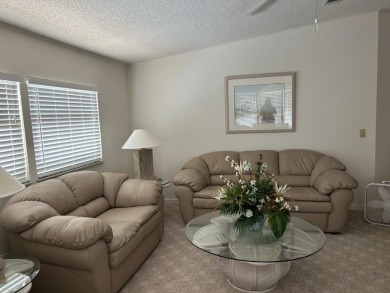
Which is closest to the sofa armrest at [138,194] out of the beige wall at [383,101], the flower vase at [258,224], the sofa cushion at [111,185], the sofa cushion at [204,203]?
the sofa cushion at [111,185]

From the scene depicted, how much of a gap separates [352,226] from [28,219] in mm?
3560

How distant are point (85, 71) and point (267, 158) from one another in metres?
2.76

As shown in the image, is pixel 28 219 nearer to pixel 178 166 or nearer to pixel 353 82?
pixel 178 166

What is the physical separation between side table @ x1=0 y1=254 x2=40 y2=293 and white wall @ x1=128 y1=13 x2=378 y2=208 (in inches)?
112

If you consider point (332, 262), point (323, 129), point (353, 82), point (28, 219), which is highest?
point (353, 82)

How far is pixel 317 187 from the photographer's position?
3.37 m

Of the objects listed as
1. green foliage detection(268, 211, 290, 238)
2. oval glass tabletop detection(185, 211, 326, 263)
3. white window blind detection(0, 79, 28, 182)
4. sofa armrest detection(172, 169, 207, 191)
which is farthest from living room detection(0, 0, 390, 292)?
green foliage detection(268, 211, 290, 238)

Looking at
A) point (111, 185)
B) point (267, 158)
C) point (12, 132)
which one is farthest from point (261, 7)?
point (12, 132)

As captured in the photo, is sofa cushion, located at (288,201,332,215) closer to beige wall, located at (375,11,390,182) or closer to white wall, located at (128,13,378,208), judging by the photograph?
white wall, located at (128,13,378,208)

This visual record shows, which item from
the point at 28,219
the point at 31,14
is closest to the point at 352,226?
the point at 28,219

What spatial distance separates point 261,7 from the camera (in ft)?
9.28

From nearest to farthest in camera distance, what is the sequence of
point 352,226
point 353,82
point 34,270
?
point 34,270 < point 352,226 < point 353,82

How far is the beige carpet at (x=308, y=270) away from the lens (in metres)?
2.28

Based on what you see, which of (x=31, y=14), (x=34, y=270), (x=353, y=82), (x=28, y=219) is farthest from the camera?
(x=353, y=82)
